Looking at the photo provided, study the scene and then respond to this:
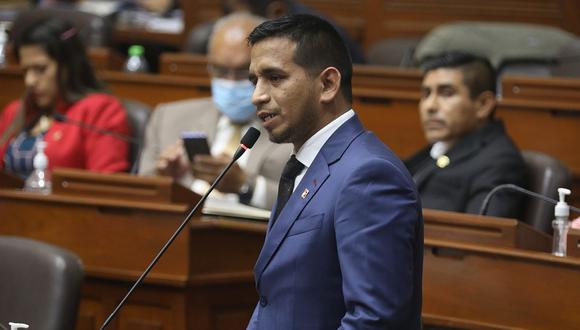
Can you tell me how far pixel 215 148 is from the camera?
268cm

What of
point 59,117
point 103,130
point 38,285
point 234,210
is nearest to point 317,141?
point 38,285

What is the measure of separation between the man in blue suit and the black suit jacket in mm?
998

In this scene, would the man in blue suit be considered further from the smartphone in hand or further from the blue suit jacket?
the smartphone in hand

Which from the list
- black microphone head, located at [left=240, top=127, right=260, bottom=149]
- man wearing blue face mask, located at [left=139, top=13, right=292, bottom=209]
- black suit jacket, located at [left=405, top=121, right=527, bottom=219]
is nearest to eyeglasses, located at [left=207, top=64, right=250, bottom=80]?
man wearing blue face mask, located at [left=139, top=13, right=292, bottom=209]

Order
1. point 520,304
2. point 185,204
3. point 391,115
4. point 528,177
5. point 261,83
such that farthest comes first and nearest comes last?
point 391,115 < point 528,177 < point 185,204 < point 520,304 < point 261,83

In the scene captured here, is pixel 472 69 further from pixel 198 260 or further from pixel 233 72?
pixel 198 260

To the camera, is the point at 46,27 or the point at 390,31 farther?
the point at 390,31

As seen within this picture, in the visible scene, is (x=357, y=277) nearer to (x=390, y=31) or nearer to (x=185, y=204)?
(x=185, y=204)

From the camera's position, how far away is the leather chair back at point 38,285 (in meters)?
1.62

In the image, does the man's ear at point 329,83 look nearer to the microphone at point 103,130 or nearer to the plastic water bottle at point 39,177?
the plastic water bottle at point 39,177

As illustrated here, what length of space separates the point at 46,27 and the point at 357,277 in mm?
1859

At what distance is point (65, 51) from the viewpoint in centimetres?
281

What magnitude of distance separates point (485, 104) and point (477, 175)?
0.20 metres

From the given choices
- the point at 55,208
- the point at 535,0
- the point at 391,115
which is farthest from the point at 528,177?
the point at 535,0
